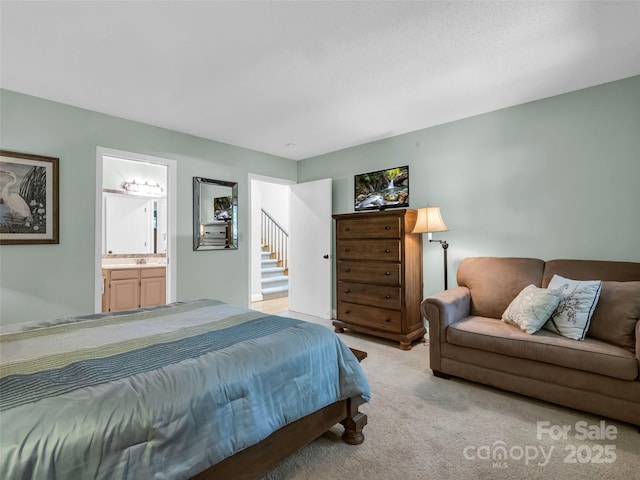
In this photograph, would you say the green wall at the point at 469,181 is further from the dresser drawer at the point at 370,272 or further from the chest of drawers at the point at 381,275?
the dresser drawer at the point at 370,272

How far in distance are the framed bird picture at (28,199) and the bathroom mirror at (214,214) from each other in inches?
54.5

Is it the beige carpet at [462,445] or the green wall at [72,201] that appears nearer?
the beige carpet at [462,445]

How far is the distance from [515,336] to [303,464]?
172 cm

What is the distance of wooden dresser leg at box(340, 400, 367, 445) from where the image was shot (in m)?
1.83

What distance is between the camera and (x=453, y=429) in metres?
1.97

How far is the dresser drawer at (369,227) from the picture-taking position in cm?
346

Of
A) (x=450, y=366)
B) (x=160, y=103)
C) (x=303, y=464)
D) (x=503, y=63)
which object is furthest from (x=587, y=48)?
(x=160, y=103)

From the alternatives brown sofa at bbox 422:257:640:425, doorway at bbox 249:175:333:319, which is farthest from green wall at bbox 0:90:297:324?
brown sofa at bbox 422:257:640:425

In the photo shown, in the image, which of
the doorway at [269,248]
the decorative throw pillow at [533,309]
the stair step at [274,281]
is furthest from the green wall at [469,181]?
the stair step at [274,281]

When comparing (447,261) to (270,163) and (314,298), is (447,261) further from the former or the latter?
(270,163)

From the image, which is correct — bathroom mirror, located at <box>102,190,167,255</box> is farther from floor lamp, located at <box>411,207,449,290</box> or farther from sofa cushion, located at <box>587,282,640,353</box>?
sofa cushion, located at <box>587,282,640,353</box>

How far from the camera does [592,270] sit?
2.57m

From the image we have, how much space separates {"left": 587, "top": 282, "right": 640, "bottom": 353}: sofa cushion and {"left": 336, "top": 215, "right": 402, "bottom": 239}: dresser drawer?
1.72 meters

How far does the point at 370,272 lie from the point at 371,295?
10.4 inches
